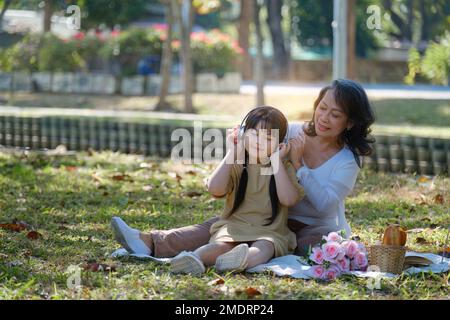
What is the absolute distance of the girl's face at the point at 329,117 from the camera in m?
4.68

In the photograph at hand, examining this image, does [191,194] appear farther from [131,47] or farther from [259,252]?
[131,47]

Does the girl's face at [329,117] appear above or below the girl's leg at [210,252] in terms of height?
above

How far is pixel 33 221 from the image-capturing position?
5.69 m

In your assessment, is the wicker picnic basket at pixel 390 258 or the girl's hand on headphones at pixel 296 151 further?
the girl's hand on headphones at pixel 296 151

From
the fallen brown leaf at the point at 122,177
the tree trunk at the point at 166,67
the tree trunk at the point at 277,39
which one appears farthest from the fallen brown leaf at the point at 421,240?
the tree trunk at the point at 277,39

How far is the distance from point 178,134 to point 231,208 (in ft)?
15.3

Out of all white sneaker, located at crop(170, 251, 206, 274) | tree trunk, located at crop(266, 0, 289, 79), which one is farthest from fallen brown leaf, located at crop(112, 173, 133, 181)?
tree trunk, located at crop(266, 0, 289, 79)

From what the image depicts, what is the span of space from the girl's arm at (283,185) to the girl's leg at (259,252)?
8.7 inches

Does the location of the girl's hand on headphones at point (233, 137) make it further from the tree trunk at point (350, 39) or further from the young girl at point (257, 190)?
the tree trunk at point (350, 39)

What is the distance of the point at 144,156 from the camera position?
9.32 meters

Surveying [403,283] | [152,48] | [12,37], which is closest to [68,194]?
[403,283]

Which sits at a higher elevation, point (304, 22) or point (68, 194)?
point (304, 22)

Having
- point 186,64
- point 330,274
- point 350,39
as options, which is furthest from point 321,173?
point 350,39

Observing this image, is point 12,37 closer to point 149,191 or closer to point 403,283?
point 149,191
